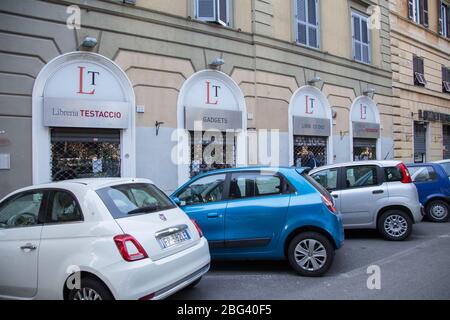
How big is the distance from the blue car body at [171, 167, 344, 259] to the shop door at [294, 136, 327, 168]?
819 cm

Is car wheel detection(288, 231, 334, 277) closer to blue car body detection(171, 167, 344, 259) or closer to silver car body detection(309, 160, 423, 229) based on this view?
blue car body detection(171, 167, 344, 259)

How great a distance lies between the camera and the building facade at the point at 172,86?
341 inches

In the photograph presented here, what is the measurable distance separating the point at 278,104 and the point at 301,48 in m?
2.32

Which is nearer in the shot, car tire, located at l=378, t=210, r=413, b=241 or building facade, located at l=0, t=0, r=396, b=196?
car tire, located at l=378, t=210, r=413, b=241

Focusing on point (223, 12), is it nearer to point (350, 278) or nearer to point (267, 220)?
point (267, 220)

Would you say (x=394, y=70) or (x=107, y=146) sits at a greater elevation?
(x=394, y=70)

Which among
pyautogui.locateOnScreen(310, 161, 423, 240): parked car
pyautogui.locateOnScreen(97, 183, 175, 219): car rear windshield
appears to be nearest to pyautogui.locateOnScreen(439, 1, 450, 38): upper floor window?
pyautogui.locateOnScreen(310, 161, 423, 240): parked car

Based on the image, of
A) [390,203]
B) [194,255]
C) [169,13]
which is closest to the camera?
[194,255]

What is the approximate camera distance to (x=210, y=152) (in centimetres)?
1170

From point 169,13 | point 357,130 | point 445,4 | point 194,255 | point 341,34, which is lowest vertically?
point 194,255

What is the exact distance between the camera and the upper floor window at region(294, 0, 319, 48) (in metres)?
14.2
